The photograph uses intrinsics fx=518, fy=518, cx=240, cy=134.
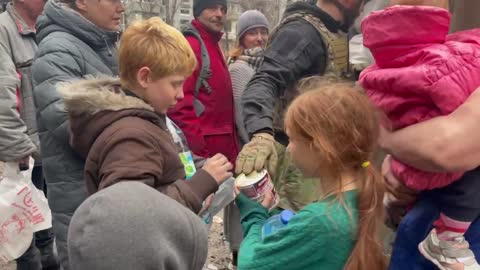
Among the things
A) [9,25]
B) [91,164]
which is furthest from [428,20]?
[9,25]

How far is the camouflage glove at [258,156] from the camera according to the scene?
2.03m

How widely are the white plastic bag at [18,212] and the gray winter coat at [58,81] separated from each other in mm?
915

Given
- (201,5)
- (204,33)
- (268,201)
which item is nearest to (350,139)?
(268,201)

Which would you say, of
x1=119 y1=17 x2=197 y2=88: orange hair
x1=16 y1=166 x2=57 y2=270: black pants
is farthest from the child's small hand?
x1=16 y1=166 x2=57 y2=270: black pants

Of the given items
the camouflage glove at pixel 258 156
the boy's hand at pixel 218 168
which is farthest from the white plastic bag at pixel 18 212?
the camouflage glove at pixel 258 156

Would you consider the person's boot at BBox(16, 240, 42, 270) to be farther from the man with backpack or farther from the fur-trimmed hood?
the fur-trimmed hood

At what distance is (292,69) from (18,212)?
2.12m

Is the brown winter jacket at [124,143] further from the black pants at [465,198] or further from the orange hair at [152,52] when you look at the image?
the black pants at [465,198]

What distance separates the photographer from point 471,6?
2.23 meters

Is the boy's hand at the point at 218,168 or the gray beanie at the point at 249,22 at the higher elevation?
the boy's hand at the point at 218,168

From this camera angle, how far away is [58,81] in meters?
2.40

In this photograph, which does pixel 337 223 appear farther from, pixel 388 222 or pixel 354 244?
pixel 388 222

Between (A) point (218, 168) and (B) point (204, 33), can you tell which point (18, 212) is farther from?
(A) point (218, 168)

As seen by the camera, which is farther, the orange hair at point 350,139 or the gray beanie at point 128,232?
the orange hair at point 350,139
